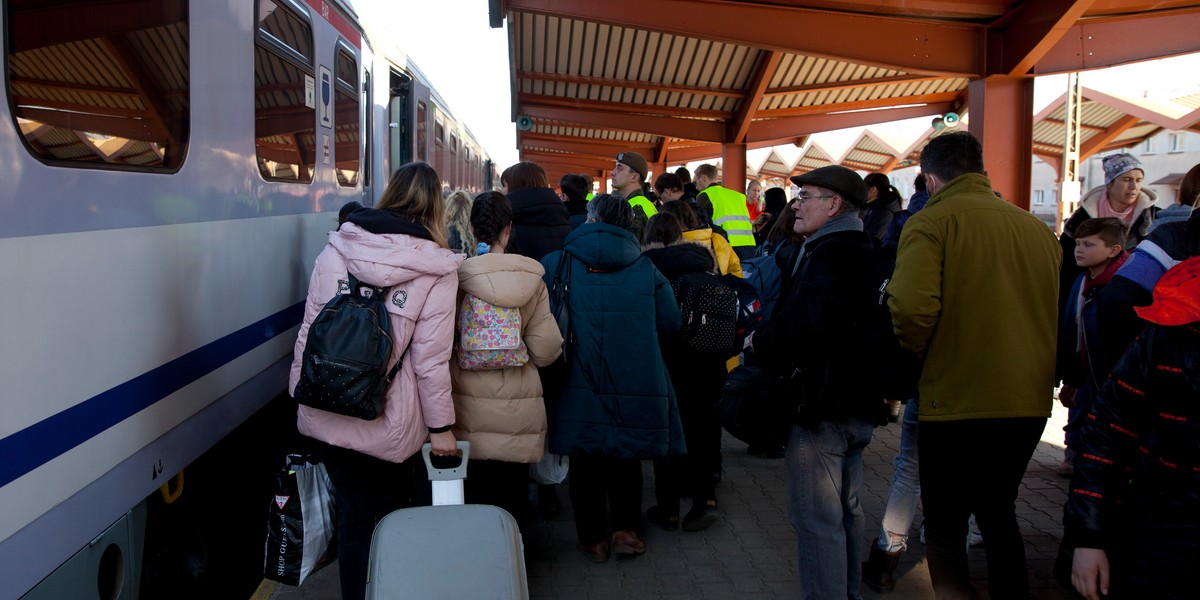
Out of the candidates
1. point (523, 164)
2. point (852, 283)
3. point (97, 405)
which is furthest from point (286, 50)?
point (852, 283)

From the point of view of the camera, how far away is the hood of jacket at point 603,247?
4348mm

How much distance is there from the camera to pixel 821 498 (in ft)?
11.9

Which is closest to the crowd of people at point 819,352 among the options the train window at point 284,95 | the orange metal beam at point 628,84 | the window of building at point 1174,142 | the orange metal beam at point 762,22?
the train window at point 284,95

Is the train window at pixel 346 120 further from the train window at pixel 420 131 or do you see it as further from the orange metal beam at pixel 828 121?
the orange metal beam at pixel 828 121

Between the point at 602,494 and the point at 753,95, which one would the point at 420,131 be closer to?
the point at 602,494

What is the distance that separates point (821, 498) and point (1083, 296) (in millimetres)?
1986

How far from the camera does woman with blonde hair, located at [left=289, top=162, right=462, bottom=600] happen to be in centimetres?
337

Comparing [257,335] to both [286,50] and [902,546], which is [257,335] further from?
[902,546]

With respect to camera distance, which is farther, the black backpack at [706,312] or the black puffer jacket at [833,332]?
the black backpack at [706,312]

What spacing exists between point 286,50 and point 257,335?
1.47m

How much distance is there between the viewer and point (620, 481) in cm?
478

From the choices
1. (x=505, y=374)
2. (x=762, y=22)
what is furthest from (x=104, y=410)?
(x=762, y=22)

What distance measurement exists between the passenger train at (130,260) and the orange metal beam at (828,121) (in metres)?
14.9

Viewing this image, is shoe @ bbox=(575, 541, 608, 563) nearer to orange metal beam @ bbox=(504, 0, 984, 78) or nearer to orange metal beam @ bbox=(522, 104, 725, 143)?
orange metal beam @ bbox=(504, 0, 984, 78)
